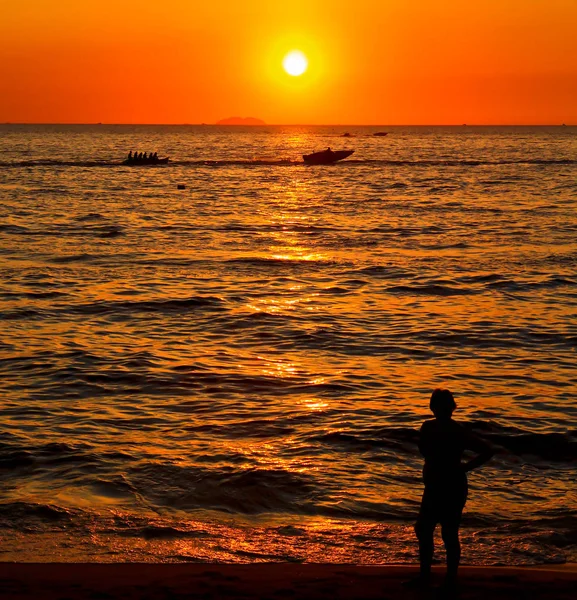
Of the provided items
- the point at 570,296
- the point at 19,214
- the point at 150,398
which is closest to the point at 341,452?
the point at 150,398

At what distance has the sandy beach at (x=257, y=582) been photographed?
25.8ft

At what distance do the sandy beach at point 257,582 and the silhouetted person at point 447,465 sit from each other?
0.54 m

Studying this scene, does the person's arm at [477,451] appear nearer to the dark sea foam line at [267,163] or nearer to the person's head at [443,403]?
the person's head at [443,403]

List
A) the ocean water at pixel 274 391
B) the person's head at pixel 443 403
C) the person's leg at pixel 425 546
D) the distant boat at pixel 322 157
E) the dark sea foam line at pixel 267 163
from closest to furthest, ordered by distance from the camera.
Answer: the person's head at pixel 443 403
the person's leg at pixel 425 546
the ocean water at pixel 274 391
the dark sea foam line at pixel 267 163
the distant boat at pixel 322 157

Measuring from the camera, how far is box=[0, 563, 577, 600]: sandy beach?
309 inches

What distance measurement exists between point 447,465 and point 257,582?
206 centimetres

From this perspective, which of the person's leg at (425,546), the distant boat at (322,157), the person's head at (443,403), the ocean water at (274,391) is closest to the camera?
the person's head at (443,403)

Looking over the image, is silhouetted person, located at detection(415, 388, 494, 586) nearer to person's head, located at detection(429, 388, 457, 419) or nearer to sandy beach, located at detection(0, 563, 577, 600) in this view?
person's head, located at detection(429, 388, 457, 419)

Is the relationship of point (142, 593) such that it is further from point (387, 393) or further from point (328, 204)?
point (328, 204)

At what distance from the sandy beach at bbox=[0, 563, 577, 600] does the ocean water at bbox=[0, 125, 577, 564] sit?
67 cm

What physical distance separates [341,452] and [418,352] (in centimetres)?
615

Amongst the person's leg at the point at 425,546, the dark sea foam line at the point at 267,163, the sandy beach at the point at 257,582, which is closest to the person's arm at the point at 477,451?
the person's leg at the point at 425,546

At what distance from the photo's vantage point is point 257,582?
8266 millimetres

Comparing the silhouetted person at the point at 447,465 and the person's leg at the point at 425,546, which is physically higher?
the silhouetted person at the point at 447,465
